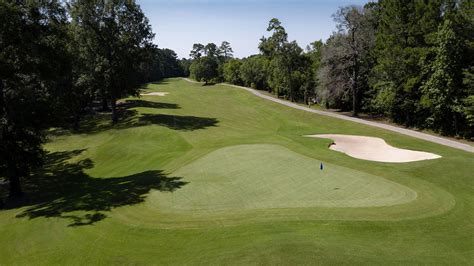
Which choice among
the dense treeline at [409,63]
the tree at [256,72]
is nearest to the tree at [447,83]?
the dense treeline at [409,63]

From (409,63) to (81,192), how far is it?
127 feet

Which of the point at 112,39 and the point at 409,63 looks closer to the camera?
the point at 409,63

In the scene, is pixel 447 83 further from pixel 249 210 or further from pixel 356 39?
pixel 249 210

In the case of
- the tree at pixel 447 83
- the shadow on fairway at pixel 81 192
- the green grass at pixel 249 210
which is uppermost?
the tree at pixel 447 83

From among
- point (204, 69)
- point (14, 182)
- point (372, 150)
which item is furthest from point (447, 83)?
point (204, 69)

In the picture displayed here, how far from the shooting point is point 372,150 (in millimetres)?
31438

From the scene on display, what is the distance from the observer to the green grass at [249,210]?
42.9 ft

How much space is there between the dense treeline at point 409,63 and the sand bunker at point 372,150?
387 inches

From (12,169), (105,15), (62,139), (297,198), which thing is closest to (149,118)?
(62,139)

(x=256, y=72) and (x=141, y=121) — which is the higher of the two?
(x=256, y=72)

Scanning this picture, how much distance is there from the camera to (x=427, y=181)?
21.1 m

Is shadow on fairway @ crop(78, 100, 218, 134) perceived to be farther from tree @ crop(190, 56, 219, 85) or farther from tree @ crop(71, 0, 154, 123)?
tree @ crop(190, 56, 219, 85)

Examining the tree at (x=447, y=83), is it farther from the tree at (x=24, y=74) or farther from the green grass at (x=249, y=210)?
the tree at (x=24, y=74)

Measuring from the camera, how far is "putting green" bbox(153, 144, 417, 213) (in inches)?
678
